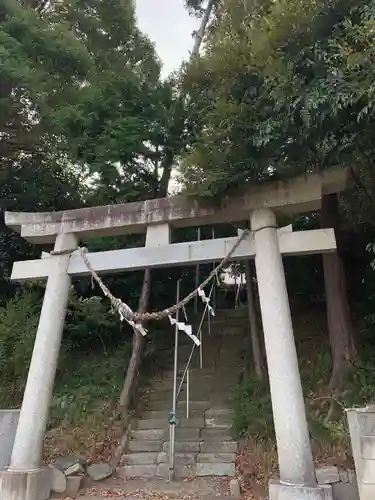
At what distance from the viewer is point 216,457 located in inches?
256

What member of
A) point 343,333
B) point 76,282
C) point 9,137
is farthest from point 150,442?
point 9,137

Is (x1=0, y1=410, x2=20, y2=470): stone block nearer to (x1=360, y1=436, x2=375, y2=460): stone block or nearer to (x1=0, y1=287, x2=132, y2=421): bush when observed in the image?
(x1=0, y1=287, x2=132, y2=421): bush

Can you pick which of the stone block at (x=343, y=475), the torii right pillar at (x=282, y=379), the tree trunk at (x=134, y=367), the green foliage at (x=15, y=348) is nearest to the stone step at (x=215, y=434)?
the tree trunk at (x=134, y=367)

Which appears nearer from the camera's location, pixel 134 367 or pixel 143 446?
pixel 143 446

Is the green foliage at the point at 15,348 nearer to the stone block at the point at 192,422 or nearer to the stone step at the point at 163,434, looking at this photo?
the stone step at the point at 163,434

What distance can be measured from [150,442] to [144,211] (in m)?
3.60

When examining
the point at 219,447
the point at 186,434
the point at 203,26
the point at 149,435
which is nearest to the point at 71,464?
the point at 149,435

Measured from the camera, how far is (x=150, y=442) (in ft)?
23.1

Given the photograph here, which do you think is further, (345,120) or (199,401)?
(199,401)

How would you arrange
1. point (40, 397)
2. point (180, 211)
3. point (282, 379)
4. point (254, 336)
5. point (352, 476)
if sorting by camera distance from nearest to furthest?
point (282, 379) → point (352, 476) → point (40, 397) → point (180, 211) → point (254, 336)

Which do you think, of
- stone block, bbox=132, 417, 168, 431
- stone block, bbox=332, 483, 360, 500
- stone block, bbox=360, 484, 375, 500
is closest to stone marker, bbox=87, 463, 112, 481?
stone block, bbox=132, 417, 168, 431

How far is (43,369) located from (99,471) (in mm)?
1662

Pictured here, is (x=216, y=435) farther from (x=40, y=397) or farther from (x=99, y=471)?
(x=40, y=397)

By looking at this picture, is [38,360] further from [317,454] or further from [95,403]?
[317,454]
